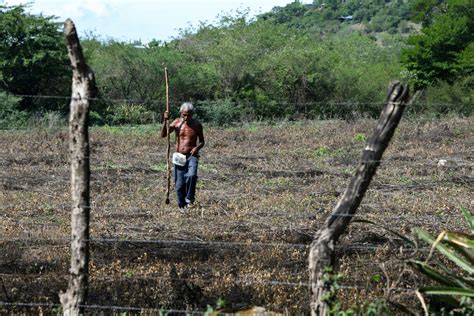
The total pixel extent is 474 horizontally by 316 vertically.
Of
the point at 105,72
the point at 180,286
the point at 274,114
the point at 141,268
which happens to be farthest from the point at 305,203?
the point at 105,72

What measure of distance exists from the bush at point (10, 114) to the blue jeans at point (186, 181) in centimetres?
1242

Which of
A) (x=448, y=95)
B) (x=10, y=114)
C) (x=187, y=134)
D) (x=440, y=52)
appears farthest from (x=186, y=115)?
(x=440, y=52)

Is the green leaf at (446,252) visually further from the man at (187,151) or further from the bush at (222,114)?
the bush at (222,114)

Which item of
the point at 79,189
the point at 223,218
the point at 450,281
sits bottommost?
the point at 223,218

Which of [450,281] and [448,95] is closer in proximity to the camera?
[450,281]

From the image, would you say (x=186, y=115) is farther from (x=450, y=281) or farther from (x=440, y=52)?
(x=440, y=52)

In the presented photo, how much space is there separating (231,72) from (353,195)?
24228 mm

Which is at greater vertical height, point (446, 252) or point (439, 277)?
point (446, 252)

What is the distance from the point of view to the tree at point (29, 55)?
80.3 ft

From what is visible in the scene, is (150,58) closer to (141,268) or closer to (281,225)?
(281,225)

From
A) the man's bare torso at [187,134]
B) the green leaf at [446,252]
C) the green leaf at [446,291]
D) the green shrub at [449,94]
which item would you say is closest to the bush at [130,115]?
the green shrub at [449,94]

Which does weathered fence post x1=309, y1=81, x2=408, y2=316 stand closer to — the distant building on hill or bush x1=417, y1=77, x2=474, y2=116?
bush x1=417, y1=77, x2=474, y2=116

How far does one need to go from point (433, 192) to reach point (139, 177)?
5014 mm

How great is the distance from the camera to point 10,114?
22.5 meters
